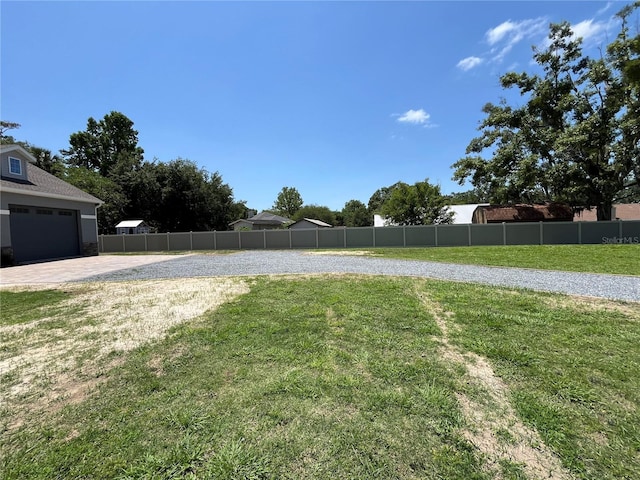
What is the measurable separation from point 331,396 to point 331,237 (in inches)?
705

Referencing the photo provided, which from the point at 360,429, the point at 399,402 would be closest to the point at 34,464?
the point at 360,429

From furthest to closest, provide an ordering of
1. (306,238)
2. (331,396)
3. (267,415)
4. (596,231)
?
(306,238) → (596,231) → (331,396) → (267,415)

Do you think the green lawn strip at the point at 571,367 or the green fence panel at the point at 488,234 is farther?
the green fence panel at the point at 488,234

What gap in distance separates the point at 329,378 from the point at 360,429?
26.7 inches

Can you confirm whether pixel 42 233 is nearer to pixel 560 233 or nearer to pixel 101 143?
pixel 560 233

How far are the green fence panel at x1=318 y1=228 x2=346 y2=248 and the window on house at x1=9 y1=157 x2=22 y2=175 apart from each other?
50.8 ft

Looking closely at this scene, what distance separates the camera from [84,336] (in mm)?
3891

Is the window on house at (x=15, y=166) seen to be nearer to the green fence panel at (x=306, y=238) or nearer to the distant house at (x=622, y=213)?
the green fence panel at (x=306, y=238)

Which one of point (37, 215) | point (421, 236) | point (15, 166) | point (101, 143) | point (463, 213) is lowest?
point (421, 236)

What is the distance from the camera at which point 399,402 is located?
2.34 meters

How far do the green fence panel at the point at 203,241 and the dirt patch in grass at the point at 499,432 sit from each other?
20454 mm

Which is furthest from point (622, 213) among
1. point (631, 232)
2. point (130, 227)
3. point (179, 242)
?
point (130, 227)

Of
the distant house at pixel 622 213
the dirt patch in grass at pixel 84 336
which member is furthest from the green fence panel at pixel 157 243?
the distant house at pixel 622 213

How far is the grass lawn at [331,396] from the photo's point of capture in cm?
179
